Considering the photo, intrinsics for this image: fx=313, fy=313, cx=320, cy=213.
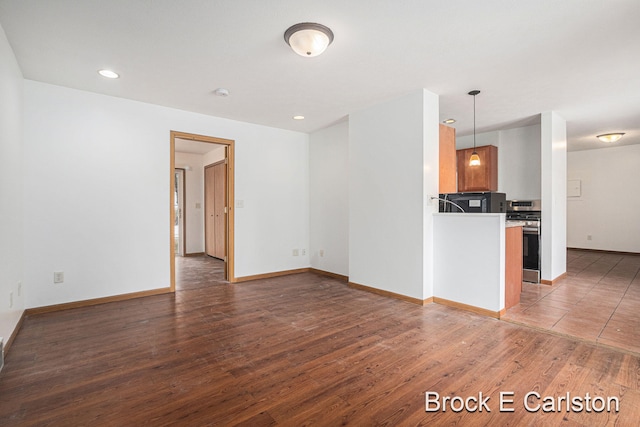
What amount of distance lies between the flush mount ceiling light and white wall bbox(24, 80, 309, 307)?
2.56 metres

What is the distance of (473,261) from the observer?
3371 mm

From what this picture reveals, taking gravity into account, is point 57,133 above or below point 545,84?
below

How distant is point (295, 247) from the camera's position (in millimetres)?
5477

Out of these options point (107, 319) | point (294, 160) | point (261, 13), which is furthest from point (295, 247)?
point (261, 13)

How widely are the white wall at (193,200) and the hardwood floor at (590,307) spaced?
6.65m

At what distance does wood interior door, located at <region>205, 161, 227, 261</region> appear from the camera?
22.0ft

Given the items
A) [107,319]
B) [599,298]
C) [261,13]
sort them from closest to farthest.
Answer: [261,13]
[107,319]
[599,298]

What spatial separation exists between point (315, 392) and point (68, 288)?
3.23m

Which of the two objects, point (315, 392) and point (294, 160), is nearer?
point (315, 392)

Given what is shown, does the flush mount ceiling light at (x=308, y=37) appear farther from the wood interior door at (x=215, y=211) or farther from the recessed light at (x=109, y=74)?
the wood interior door at (x=215, y=211)

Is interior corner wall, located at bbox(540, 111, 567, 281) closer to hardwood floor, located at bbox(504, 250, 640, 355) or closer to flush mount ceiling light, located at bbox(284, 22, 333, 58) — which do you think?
hardwood floor, located at bbox(504, 250, 640, 355)

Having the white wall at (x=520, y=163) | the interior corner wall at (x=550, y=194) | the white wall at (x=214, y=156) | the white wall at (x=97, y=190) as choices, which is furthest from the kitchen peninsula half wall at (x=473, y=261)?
the white wall at (x=214, y=156)

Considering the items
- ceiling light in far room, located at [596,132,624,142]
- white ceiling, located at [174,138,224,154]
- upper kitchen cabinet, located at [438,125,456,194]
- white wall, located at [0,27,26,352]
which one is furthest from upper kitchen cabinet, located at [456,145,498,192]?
white wall, located at [0,27,26,352]

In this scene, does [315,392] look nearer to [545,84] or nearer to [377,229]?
[377,229]
